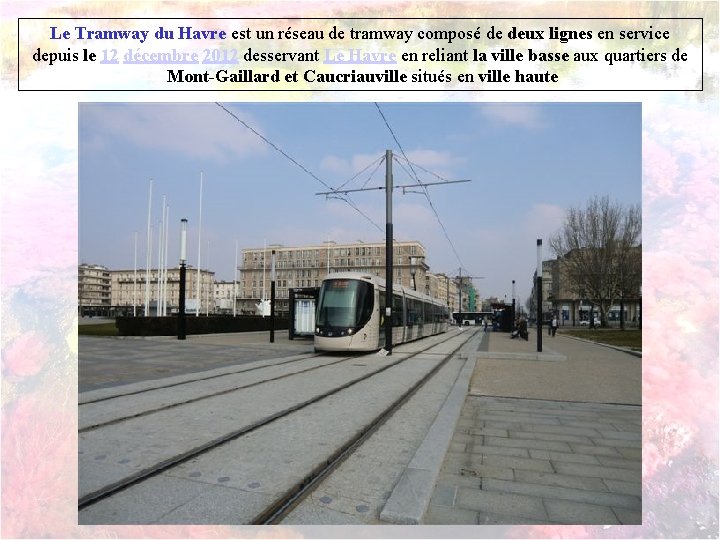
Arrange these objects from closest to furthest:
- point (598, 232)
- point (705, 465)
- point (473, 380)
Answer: point (705, 465)
point (473, 380)
point (598, 232)

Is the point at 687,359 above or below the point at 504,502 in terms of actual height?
above

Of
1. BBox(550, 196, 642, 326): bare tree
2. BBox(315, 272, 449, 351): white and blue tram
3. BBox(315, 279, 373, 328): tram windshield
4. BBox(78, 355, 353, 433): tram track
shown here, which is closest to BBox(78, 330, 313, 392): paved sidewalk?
BBox(78, 355, 353, 433): tram track

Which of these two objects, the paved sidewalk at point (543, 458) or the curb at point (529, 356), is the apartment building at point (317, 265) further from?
the paved sidewalk at point (543, 458)

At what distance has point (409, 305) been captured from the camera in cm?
2555

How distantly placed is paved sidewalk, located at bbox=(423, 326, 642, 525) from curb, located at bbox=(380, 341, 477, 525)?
0.29 ft

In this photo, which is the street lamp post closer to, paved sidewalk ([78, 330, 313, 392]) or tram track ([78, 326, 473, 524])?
paved sidewalk ([78, 330, 313, 392])

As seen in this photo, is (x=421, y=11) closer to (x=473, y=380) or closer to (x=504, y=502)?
(x=504, y=502)

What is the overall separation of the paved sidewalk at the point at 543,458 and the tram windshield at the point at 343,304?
7.67 m

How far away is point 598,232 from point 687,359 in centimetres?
4404

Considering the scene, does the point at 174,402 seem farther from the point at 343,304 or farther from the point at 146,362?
the point at 343,304

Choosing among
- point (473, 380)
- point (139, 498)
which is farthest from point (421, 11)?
point (473, 380)

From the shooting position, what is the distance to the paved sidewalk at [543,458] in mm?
3699

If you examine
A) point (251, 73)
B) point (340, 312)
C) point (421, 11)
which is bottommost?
point (340, 312)

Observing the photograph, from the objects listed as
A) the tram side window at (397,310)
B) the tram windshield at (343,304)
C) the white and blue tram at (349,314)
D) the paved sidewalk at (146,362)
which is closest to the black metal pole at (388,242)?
the white and blue tram at (349,314)
